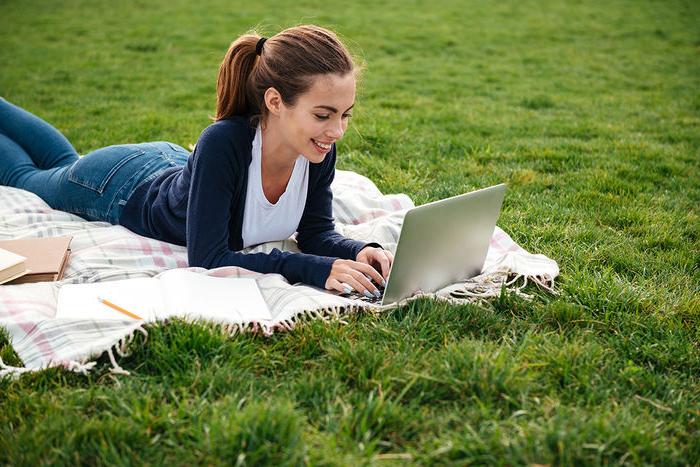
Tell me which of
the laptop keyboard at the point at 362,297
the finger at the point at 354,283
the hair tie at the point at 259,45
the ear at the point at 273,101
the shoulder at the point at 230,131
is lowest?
the laptop keyboard at the point at 362,297

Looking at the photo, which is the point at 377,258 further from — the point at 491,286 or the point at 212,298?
the point at 212,298

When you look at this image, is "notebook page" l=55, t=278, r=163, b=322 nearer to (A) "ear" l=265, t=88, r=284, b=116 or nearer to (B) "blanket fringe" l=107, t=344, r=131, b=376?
(B) "blanket fringe" l=107, t=344, r=131, b=376

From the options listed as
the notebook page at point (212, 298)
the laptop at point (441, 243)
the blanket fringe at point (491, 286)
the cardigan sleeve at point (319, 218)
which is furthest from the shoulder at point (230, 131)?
the blanket fringe at point (491, 286)

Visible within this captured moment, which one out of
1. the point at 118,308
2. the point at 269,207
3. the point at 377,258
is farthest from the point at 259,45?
the point at 118,308

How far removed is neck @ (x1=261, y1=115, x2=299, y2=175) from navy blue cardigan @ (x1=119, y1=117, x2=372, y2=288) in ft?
0.26

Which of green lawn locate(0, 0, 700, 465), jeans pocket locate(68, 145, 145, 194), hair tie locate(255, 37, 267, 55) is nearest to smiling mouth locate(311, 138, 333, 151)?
hair tie locate(255, 37, 267, 55)

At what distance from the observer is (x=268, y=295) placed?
2.83 metres

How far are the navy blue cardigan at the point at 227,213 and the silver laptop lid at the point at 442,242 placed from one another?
40 centimetres

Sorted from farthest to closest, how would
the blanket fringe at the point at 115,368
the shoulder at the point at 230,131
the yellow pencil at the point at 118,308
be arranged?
1. the shoulder at the point at 230,131
2. the yellow pencil at the point at 118,308
3. the blanket fringe at the point at 115,368

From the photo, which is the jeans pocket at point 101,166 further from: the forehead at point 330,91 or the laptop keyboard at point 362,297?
the laptop keyboard at point 362,297

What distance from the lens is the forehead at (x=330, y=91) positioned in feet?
9.21

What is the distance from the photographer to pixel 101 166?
11.8 ft

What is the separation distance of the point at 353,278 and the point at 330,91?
31.3 inches

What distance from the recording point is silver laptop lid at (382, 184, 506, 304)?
96.7 inches
